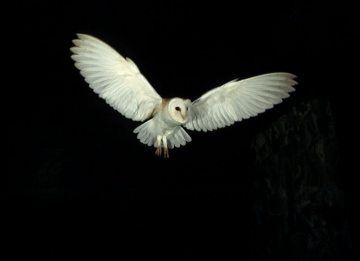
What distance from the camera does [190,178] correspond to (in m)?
2.54

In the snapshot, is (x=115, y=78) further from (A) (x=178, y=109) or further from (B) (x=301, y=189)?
(B) (x=301, y=189)

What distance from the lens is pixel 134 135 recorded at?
251cm

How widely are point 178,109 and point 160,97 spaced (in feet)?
0.55

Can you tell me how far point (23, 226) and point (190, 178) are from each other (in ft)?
3.64

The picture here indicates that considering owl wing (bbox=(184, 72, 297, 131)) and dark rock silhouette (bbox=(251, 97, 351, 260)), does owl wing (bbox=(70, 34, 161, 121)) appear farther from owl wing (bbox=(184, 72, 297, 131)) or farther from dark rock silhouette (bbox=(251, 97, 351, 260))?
dark rock silhouette (bbox=(251, 97, 351, 260))

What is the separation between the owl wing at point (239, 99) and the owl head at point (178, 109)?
0.63 ft

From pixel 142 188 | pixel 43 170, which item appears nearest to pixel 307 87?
pixel 142 188

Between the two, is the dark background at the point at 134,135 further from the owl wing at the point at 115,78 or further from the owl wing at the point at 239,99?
the owl wing at the point at 115,78

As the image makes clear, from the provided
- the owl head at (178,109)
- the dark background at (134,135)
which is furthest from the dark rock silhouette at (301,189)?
the owl head at (178,109)

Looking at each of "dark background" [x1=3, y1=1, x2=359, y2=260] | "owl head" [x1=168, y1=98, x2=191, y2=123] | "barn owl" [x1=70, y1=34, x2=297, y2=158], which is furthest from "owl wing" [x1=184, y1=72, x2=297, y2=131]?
"dark background" [x1=3, y1=1, x2=359, y2=260]

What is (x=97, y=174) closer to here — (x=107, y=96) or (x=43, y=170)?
(x=43, y=170)

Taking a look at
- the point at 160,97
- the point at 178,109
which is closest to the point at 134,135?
the point at 160,97

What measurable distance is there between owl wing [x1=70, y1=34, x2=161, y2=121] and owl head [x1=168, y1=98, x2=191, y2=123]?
0.55 ft

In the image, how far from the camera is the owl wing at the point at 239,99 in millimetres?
1485
